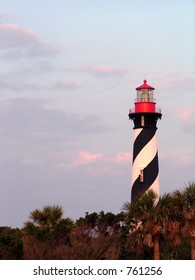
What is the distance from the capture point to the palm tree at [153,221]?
33719mm

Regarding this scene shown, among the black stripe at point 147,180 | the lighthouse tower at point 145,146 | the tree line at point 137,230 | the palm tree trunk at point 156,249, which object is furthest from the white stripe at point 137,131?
the palm tree trunk at point 156,249

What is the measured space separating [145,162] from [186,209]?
487 inches

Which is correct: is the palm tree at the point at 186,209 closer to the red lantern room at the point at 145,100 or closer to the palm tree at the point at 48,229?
the palm tree at the point at 48,229

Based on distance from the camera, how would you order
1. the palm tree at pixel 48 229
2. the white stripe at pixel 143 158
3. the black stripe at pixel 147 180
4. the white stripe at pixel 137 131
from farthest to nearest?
the white stripe at pixel 137 131 < the white stripe at pixel 143 158 < the black stripe at pixel 147 180 < the palm tree at pixel 48 229

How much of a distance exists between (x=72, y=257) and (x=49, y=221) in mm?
6423

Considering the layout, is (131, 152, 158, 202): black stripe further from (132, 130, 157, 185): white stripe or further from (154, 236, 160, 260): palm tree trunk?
(154, 236, 160, 260): palm tree trunk

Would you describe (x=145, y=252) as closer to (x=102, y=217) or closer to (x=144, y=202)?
(x=144, y=202)

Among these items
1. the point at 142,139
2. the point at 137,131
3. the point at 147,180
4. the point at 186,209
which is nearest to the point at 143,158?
the point at 142,139

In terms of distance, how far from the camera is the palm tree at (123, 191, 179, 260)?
111 feet

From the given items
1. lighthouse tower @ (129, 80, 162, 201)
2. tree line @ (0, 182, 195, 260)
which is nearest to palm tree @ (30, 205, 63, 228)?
tree line @ (0, 182, 195, 260)

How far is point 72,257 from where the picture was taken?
28.2 m

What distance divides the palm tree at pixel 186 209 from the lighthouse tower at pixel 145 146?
10873 millimetres
